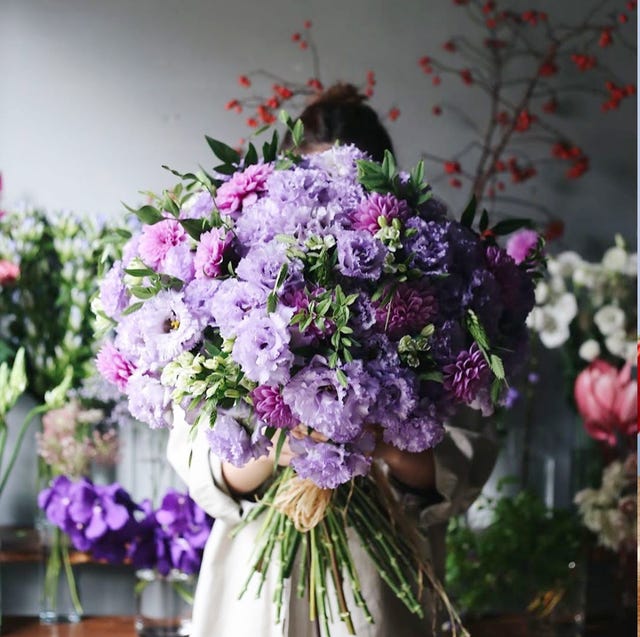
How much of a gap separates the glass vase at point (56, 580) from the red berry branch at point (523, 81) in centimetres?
125

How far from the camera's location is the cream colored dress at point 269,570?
1.43 m

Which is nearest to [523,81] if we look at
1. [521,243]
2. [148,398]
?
[521,243]

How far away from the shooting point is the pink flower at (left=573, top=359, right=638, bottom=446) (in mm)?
2217

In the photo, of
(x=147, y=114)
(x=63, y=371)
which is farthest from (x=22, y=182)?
(x=63, y=371)

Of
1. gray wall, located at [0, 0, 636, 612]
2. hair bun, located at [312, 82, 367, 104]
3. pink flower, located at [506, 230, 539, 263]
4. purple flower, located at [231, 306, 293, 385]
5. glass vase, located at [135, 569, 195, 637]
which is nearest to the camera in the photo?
purple flower, located at [231, 306, 293, 385]

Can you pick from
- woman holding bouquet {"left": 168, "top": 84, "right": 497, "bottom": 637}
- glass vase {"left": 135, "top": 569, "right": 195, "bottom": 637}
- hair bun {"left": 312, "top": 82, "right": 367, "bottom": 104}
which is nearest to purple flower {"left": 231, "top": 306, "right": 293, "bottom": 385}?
woman holding bouquet {"left": 168, "top": 84, "right": 497, "bottom": 637}

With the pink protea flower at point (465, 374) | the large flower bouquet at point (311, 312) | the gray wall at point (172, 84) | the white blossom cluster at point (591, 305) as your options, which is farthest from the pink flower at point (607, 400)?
the pink protea flower at point (465, 374)

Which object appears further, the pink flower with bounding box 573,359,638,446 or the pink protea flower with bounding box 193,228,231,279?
the pink flower with bounding box 573,359,638,446

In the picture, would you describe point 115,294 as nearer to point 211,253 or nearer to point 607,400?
point 211,253

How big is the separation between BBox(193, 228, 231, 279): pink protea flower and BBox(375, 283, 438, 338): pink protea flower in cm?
18

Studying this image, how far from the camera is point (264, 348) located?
3.51 feet

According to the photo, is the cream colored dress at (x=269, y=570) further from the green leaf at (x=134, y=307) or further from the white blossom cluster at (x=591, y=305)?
the white blossom cluster at (x=591, y=305)

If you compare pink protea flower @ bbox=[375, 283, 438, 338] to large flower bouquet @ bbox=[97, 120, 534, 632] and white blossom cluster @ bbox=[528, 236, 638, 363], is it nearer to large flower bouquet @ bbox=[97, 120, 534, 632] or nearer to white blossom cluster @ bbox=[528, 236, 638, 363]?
large flower bouquet @ bbox=[97, 120, 534, 632]

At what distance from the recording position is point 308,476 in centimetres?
116
